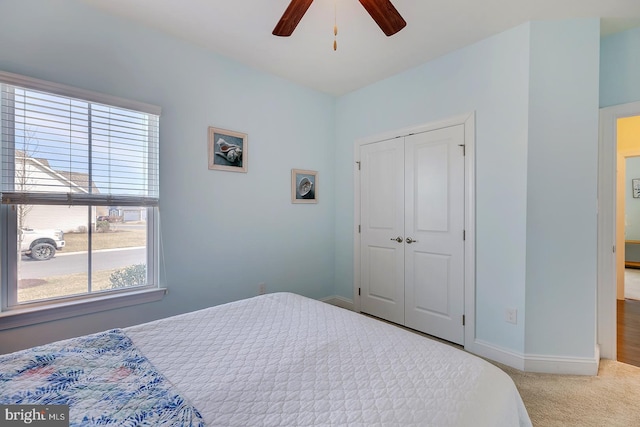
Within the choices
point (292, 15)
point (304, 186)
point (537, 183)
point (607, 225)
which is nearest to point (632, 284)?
point (607, 225)

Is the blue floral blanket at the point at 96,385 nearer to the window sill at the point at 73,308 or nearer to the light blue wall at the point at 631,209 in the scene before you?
the window sill at the point at 73,308

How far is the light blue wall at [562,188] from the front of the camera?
209cm

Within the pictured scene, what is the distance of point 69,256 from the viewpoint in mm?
1999

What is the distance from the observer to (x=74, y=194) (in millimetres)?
1964

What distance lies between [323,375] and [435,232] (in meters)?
2.11

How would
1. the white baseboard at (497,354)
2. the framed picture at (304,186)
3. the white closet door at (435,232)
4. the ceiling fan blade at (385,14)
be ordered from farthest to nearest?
1. the framed picture at (304,186)
2. the white closet door at (435,232)
3. the white baseboard at (497,354)
4. the ceiling fan blade at (385,14)

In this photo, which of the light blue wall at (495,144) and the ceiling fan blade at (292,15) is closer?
the ceiling fan blade at (292,15)

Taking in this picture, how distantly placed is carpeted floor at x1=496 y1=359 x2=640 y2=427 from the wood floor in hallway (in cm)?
20

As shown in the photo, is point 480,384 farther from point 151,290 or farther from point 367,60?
point 367,60

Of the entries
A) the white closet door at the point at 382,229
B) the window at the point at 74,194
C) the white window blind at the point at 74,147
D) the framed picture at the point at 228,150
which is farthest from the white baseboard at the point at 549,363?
the white window blind at the point at 74,147

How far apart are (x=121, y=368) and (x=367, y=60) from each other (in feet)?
9.44

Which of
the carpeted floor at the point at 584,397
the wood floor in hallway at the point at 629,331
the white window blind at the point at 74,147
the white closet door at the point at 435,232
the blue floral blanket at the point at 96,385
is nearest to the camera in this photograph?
the blue floral blanket at the point at 96,385

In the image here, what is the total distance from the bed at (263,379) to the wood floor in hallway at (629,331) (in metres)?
2.26

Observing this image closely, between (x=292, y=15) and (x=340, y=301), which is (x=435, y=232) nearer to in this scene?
(x=340, y=301)
